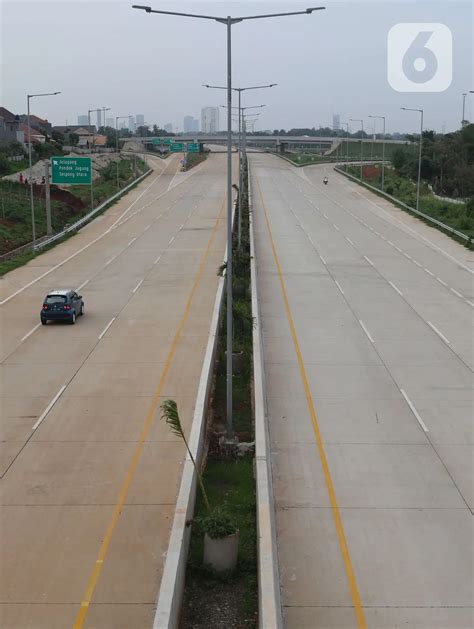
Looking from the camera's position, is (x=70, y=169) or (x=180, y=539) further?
(x=70, y=169)

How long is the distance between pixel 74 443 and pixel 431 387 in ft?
32.5

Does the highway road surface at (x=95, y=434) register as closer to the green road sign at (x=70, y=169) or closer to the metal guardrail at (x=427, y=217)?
the green road sign at (x=70, y=169)

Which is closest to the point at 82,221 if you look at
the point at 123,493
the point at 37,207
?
the point at 37,207

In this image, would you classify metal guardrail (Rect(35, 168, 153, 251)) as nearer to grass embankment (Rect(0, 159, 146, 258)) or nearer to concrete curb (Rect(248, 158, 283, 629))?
grass embankment (Rect(0, 159, 146, 258))

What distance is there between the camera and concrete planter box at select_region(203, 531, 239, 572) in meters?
13.5

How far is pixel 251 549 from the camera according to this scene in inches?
567

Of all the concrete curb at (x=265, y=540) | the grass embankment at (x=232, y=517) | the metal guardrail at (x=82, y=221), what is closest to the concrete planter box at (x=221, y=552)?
the grass embankment at (x=232, y=517)

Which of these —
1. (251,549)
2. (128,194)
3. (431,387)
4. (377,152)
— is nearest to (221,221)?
(128,194)

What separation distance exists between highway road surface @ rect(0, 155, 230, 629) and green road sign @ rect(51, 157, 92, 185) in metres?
14.6

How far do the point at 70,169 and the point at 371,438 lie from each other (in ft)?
141

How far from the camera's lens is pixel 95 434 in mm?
19469

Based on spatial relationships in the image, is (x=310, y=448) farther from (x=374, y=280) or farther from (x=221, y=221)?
(x=221, y=221)

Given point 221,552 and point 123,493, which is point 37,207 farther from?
point 221,552

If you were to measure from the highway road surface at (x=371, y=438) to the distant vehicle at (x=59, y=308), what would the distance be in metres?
6.90
